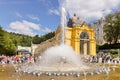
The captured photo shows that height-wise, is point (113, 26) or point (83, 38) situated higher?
point (113, 26)

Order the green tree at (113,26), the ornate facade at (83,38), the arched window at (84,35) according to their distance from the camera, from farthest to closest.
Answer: the green tree at (113,26), the arched window at (84,35), the ornate facade at (83,38)

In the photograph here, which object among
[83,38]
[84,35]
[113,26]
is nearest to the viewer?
[84,35]

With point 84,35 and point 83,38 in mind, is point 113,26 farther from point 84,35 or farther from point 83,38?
point 83,38

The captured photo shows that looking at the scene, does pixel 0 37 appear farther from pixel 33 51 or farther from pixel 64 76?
pixel 64 76

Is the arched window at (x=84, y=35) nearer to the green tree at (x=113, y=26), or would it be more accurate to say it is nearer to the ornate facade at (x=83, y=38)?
the ornate facade at (x=83, y=38)

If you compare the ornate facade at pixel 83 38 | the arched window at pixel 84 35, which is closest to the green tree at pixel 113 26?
the ornate facade at pixel 83 38

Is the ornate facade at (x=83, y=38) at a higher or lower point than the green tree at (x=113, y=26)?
lower

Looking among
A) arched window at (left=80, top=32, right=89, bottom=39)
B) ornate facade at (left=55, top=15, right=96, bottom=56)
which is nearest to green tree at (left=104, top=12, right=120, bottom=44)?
ornate facade at (left=55, top=15, right=96, bottom=56)

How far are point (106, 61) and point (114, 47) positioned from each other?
3238 cm

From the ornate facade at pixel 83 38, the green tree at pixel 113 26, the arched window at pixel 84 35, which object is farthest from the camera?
the green tree at pixel 113 26

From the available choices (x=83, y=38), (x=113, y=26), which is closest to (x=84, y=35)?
(x=83, y=38)

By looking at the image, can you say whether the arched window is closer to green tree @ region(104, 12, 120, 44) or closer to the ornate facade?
the ornate facade

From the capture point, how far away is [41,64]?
94.6 ft

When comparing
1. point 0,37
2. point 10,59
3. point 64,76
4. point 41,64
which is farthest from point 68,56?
point 0,37
